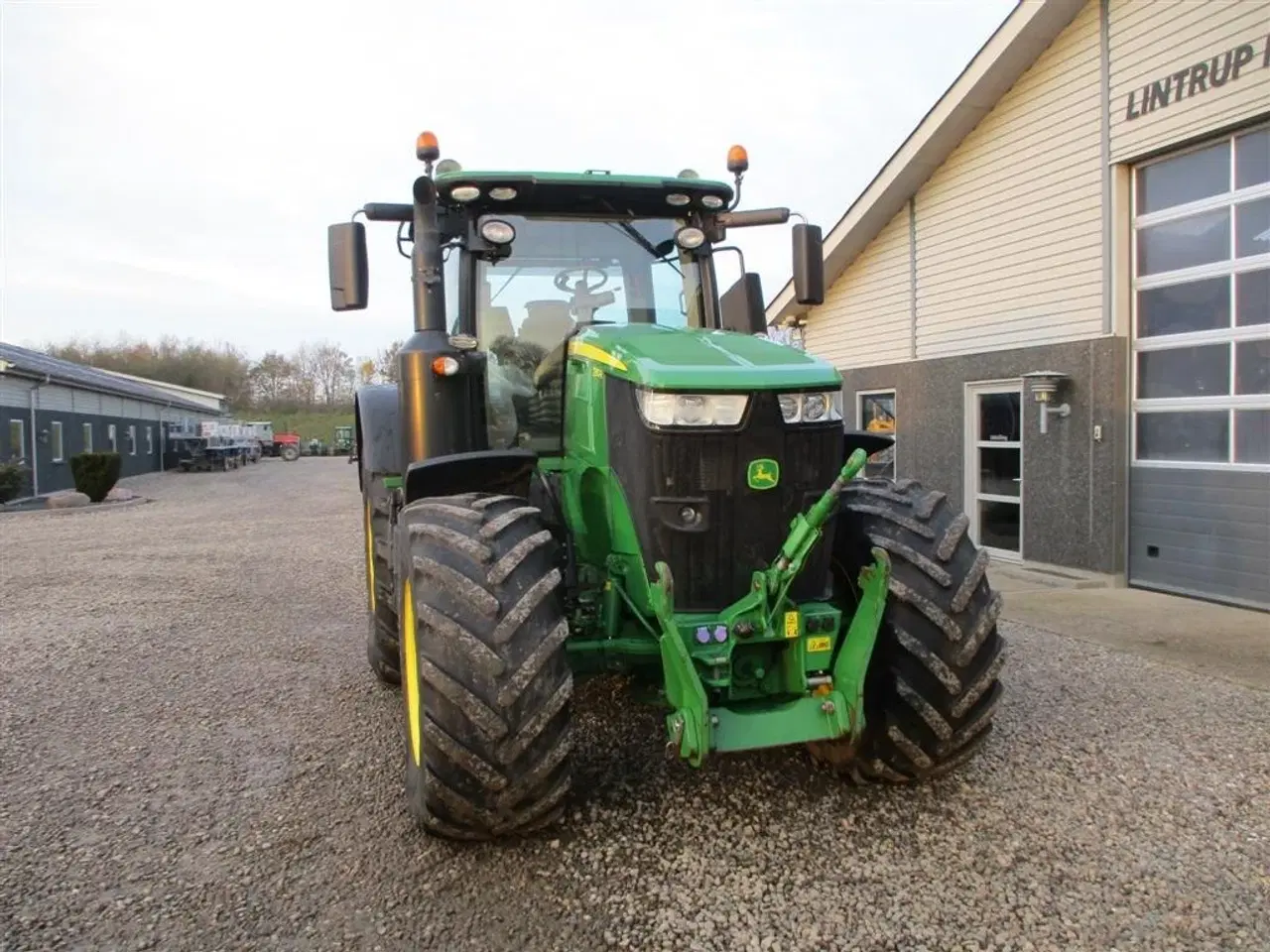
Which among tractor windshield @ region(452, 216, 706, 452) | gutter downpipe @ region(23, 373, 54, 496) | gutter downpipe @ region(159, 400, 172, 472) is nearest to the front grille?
tractor windshield @ region(452, 216, 706, 452)

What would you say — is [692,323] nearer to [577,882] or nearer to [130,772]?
[577,882]

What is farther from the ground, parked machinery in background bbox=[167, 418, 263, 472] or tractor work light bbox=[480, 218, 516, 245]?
tractor work light bbox=[480, 218, 516, 245]

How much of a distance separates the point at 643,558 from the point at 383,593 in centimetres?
229

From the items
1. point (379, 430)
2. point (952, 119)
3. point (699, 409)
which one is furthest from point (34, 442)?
point (699, 409)

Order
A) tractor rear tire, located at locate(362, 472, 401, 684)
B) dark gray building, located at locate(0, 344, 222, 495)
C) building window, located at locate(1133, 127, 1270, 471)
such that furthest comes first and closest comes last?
dark gray building, located at locate(0, 344, 222, 495), building window, located at locate(1133, 127, 1270, 471), tractor rear tire, located at locate(362, 472, 401, 684)

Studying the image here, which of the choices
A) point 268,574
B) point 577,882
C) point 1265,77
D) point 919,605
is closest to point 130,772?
point 577,882

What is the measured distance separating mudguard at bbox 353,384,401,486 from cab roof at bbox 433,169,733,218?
56.0 inches

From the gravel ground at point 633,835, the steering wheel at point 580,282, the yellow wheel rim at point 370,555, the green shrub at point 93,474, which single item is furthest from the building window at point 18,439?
the steering wheel at point 580,282

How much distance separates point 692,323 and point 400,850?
2.69m

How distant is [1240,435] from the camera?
7199 mm

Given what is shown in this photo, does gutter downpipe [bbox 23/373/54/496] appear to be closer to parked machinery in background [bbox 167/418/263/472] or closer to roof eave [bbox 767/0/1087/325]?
parked machinery in background [bbox 167/418/263/472]

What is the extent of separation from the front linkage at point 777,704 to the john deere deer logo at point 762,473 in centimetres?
16

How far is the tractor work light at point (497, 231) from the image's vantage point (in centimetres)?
406

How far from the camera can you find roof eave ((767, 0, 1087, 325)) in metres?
8.41
